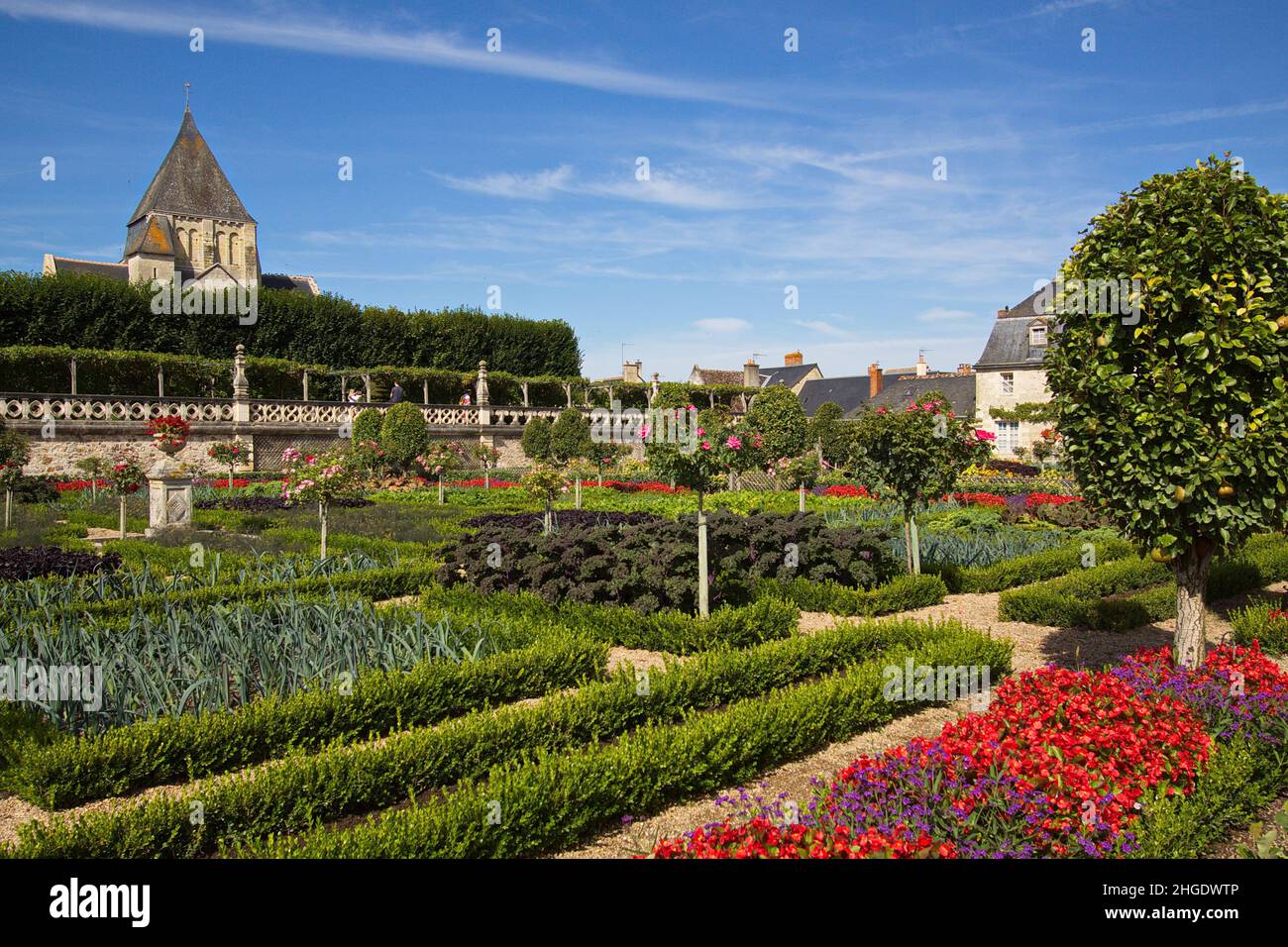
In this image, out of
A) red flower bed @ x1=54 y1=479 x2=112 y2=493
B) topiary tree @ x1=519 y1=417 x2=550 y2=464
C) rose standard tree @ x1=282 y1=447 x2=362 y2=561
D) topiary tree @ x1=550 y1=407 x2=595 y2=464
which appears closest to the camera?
rose standard tree @ x1=282 y1=447 x2=362 y2=561

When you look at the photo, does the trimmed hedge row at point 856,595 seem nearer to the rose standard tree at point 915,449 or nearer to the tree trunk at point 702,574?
the rose standard tree at point 915,449

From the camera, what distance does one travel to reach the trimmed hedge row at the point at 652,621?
767 cm

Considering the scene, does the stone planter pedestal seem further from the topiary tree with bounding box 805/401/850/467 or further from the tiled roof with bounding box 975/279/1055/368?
the tiled roof with bounding box 975/279/1055/368

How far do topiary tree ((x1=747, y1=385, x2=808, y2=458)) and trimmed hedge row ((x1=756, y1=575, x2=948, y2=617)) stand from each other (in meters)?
17.6

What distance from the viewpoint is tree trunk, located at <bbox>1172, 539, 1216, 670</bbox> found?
604 centimetres

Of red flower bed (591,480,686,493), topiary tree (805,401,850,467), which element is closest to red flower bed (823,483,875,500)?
red flower bed (591,480,686,493)

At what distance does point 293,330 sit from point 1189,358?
3504 cm

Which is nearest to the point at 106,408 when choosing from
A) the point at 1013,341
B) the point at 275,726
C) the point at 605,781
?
the point at 275,726

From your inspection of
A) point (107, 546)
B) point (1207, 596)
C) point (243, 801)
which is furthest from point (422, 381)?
point (243, 801)

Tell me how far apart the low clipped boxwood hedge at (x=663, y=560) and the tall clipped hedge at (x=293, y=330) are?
26.4m

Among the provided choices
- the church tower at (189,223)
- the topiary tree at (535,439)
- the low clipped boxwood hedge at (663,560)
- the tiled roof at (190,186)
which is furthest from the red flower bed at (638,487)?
the tiled roof at (190,186)

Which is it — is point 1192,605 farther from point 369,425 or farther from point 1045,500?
point 369,425
